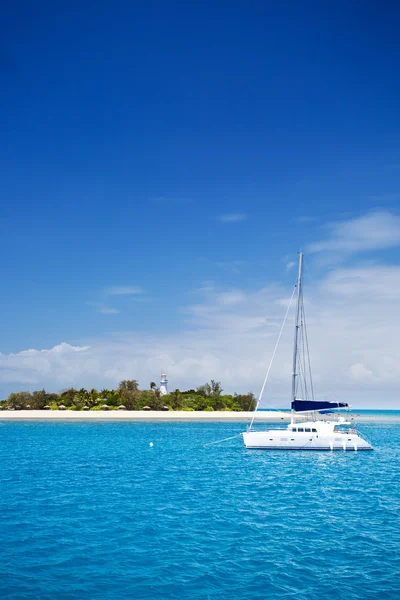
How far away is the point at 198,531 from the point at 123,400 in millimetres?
135488

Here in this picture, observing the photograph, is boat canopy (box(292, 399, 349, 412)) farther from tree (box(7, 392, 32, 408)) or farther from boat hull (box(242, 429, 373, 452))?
tree (box(7, 392, 32, 408))

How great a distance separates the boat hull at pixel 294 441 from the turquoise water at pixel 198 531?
8.22m

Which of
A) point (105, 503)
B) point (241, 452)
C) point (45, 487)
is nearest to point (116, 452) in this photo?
point (241, 452)

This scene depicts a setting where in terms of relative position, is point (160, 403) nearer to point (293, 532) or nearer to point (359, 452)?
point (359, 452)

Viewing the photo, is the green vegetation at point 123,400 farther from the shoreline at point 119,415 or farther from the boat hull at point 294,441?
the boat hull at point 294,441

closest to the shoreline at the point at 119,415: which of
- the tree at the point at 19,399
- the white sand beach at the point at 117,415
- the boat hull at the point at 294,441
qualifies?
the white sand beach at the point at 117,415

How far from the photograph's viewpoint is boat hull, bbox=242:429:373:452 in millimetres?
54594

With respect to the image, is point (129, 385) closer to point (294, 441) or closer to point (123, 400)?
point (123, 400)

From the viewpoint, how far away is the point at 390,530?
77.6 feet

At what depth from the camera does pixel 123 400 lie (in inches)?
6093

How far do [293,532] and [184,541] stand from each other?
5.33m

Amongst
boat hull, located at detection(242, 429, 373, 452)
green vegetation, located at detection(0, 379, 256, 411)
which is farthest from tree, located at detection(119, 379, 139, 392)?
boat hull, located at detection(242, 429, 373, 452)

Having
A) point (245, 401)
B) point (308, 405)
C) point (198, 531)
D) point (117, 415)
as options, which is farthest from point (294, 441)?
point (245, 401)

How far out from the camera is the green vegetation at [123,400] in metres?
156
